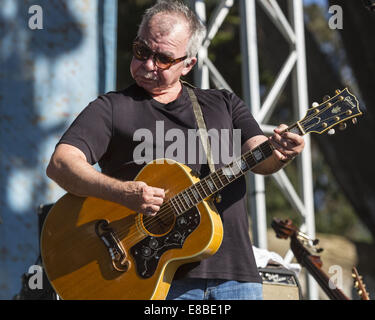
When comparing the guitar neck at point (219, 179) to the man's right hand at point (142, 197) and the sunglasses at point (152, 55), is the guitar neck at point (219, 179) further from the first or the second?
the sunglasses at point (152, 55)

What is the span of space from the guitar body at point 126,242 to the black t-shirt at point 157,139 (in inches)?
3.2

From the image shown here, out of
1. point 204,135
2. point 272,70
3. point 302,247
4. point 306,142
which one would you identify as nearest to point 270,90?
point 306,142

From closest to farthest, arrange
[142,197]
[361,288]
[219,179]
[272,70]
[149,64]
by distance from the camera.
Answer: [142,197] < [219,179] < [149,64] < [361,288] < [272,70]

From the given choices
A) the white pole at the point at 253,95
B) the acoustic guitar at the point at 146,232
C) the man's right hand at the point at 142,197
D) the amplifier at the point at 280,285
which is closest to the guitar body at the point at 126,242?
the acoustic guitar at the point at 146,232

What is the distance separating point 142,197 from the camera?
7.74ft

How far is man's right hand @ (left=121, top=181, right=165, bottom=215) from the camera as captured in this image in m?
2.36

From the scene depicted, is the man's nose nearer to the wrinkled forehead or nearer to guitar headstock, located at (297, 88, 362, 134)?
the wrinkled forehead

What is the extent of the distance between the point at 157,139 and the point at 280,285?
1346 millimetres

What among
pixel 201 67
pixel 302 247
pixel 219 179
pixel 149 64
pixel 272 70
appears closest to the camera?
pixel 219 179

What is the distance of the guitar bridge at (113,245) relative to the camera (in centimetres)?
250

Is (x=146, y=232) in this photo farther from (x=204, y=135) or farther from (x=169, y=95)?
(x=169, y=95)

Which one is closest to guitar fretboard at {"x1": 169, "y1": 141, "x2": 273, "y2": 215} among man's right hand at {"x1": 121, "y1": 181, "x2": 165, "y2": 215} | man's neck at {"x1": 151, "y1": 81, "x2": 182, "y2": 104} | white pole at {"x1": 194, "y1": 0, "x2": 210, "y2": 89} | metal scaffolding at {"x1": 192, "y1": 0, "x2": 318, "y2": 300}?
man's right hand at {"x1": 121, "y1": 181, "x2": 165, "y2": 215}

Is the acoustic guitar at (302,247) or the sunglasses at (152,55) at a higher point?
the sunglasses at (152,55)
